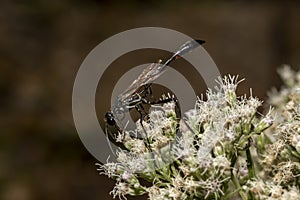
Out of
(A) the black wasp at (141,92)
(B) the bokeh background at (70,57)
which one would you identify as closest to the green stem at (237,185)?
(A) the black wasp at (141,92)

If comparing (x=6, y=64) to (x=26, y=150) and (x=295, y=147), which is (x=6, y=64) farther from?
(x=295, y=147)

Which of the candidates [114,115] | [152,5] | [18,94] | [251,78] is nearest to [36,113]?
[18,94]

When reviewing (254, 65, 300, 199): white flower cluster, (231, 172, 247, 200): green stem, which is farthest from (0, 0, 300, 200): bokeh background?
(231, 172, 247, 200): green stem

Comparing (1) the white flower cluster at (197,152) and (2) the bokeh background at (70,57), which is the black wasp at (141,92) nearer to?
(1) the white flower cluster at (197,152)

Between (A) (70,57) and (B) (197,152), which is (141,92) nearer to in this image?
(B) (197,152)

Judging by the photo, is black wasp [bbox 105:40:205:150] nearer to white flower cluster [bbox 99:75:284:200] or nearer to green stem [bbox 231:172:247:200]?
white flower cluster [bbox 99:75:284:200]

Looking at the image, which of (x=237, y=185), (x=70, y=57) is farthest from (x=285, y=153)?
(x=70, y=57)
